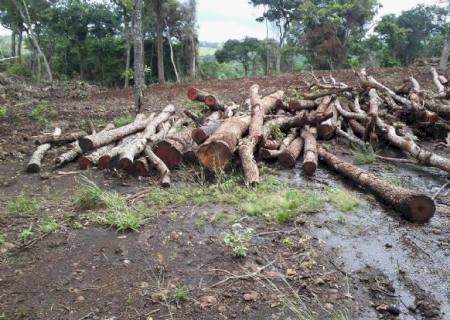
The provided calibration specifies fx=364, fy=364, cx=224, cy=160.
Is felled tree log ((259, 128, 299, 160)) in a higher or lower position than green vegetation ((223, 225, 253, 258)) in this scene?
higher

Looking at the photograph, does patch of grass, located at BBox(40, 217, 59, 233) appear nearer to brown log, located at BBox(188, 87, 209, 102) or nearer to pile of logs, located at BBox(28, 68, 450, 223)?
pile of logs, located at BBox(28, 68, 450, 223)

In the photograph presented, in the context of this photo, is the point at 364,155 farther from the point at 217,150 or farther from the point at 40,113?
the point at 40,113

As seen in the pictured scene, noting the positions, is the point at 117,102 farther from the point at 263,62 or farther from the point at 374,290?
the point at 263,62

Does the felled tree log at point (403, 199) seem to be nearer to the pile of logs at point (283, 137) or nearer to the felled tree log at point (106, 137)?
the pile of logs at point (283, 137)

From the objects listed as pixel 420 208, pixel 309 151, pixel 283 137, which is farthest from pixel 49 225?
pixel 283 137

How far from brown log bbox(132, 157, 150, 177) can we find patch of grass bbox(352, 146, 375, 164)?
3513 millimetres

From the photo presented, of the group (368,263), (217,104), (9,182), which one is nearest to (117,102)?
(217,104)

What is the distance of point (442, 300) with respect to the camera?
114 inches

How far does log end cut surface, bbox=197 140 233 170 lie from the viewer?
5418mm

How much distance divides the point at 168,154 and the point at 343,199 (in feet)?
9.07

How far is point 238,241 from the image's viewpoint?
357 centimetres

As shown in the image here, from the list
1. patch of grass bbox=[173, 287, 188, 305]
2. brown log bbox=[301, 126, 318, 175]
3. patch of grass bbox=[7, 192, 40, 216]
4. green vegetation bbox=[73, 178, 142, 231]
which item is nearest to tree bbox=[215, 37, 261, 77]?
brown log bbox=[301, 126, 318, 175]

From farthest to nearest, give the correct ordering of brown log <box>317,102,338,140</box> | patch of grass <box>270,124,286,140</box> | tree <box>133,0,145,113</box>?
tree <box>133,0,145,113</box>
brown log <box>317,102,338,140</box>
patch of grass <box>270,124,286,140</box>

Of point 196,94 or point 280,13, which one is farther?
point 280,13
